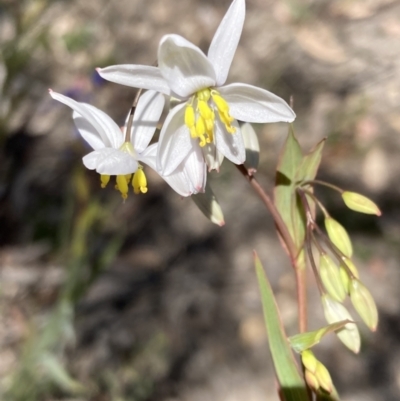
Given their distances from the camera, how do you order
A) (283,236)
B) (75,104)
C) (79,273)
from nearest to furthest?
(75,104) → (283,236) → (79,273)

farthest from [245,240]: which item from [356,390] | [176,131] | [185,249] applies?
[176,131]

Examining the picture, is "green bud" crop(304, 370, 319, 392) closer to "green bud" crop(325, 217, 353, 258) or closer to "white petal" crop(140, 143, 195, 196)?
"green bud" crop(325, 217, 353, 258)

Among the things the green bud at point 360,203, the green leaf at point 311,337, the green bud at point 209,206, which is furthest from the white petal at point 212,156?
the green leaf at point 311,337

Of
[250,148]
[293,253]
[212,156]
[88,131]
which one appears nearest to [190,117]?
[212,156]

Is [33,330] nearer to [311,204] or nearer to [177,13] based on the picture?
[311,204]

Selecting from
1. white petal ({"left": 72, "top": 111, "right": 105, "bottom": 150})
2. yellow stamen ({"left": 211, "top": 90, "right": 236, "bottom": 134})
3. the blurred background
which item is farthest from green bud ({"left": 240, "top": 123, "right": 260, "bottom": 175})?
the blurred background
